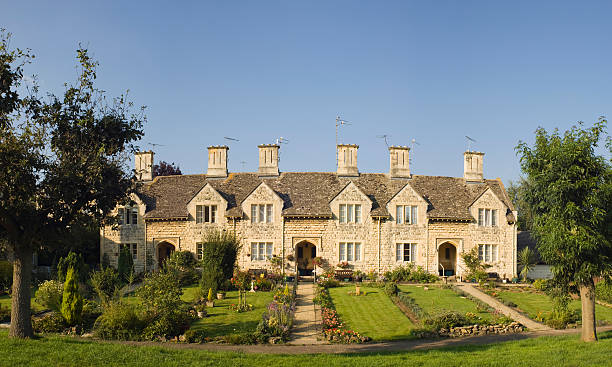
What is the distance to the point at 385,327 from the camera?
2344 cm

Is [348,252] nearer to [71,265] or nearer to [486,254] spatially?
[486,254]

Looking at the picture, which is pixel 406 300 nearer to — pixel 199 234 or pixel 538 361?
pixel 538 361

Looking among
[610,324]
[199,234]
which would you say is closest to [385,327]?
[610,324]

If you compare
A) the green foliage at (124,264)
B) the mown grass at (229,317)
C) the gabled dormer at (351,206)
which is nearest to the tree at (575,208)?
the mown grass at (229,317)

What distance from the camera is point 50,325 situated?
69.1 feet

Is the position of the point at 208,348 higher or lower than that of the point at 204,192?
lower

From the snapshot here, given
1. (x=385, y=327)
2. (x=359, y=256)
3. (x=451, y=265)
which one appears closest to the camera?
(x=385, y=327)

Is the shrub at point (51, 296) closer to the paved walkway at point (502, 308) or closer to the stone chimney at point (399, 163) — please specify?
the paved walkway at point (502, 308)

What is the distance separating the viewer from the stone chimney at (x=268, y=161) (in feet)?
143

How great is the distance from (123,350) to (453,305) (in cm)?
1912

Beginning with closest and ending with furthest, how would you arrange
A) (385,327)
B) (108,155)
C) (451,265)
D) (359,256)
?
(108,155) < (385,327) < (359,256) < (451,265)

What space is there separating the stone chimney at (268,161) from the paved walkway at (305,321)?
44.4 feet

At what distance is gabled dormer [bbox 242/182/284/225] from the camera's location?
1597 inches

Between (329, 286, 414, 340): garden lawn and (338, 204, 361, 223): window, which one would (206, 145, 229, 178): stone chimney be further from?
(329, 286, 414, 340): garden lawn
